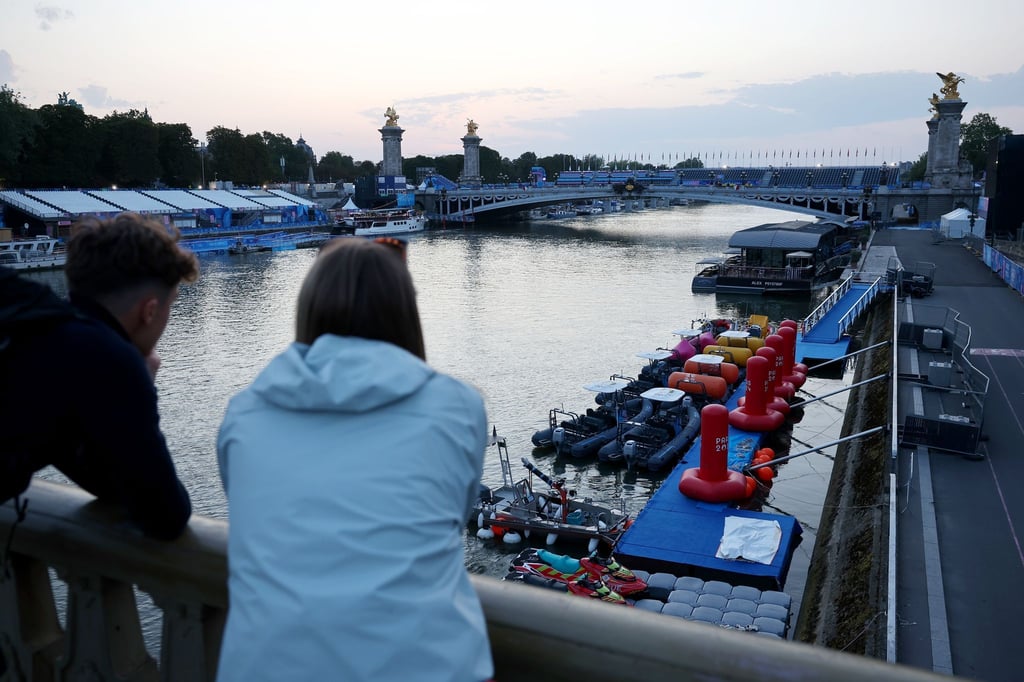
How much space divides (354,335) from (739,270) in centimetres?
3785

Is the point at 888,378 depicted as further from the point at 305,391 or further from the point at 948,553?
the point at 305,391

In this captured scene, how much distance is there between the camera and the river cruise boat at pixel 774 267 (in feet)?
120

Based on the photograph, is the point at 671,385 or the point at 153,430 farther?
the point at 671,385

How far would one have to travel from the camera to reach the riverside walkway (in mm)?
Answer: 7074

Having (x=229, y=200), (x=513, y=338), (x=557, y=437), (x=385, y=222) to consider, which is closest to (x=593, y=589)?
(x=557, y=437)

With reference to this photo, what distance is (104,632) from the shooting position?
1861 mm

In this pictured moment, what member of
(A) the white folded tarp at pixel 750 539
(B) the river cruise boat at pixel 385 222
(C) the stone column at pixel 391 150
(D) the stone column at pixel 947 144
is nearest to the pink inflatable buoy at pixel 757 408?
(A) the white folded tarp at pixel 750 539

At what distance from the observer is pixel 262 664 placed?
4.25 ft

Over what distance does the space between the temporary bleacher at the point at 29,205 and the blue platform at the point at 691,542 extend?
5063 cm

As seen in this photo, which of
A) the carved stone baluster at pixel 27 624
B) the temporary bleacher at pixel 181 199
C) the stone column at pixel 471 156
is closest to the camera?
the carved stone baluster at pixel 27 624

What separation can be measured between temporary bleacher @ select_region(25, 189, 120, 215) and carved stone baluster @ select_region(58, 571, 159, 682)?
5789 centimetres

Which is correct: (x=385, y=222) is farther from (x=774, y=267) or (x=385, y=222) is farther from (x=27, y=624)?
(x=27, y=624)

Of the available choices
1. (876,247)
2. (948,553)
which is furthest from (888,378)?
(876,247)

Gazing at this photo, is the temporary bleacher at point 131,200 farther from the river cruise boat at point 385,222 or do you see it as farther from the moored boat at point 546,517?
the moored boat at point 546,517
